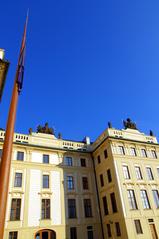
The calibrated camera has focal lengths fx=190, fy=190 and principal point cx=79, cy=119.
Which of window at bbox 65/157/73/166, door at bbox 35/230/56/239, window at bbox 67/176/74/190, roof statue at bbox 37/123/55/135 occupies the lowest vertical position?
door at bbox 35/230/56/239

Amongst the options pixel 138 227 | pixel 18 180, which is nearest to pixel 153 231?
pixel 138 227

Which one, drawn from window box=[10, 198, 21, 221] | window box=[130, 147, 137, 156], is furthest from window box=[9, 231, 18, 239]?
window box=[130, 147, 137, 156]

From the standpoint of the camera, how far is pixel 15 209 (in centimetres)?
2470

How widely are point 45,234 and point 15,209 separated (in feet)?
17.0

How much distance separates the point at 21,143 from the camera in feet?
96.9

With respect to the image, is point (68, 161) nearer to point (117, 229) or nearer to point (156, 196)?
point (117, 229)

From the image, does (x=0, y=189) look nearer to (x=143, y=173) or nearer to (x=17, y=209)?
(x=17, y=209)

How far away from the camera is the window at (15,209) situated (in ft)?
79.3

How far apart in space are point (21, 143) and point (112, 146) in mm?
14201

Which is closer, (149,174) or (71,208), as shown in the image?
(71,208)

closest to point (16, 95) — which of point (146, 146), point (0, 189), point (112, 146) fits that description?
point (0, 189)

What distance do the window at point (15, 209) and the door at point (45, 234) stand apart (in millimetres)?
3438

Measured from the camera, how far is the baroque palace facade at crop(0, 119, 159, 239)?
24.7 metres

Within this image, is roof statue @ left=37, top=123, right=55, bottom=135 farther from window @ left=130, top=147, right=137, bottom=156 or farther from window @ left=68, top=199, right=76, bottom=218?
window @ left=130, top=147, right=137, bottom=156
